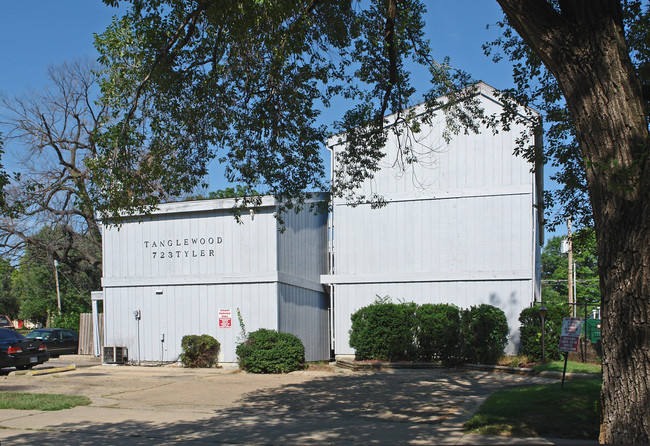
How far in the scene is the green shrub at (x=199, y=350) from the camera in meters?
19.8

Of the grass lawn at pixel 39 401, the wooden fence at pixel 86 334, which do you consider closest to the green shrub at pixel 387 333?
the grass lawn at pixel 39 401

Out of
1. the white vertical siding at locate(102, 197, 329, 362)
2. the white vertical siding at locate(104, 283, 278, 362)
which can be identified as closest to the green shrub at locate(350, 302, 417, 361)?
the white vertical siding at locate(102, 197, 329, 362)

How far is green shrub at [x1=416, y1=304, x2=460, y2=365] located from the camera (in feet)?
62.2

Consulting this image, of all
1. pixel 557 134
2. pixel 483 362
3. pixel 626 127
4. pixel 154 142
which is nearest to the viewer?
pixel 626 127

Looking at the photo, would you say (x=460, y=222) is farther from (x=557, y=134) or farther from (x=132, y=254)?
(x=132, y=254)

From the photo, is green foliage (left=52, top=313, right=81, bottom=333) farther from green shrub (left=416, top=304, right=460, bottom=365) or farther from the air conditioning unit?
green shrub (left=416, top=304, right=460, bottom=365)

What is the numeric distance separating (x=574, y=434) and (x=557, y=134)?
6.02 meters

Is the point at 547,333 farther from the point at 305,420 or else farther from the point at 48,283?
the point at 48,283

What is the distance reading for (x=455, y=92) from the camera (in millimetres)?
11820

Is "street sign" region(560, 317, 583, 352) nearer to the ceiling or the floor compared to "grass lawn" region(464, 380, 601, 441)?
nearer to the ceiling

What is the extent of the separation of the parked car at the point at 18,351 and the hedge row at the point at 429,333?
10836mm

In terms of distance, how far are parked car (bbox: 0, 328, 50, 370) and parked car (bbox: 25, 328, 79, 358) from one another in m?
7.88

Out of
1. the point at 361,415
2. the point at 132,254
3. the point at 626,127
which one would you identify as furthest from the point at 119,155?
the point at 132,254

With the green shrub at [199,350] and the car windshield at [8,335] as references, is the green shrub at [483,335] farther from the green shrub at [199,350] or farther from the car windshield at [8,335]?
the car windshield at [8,335]
